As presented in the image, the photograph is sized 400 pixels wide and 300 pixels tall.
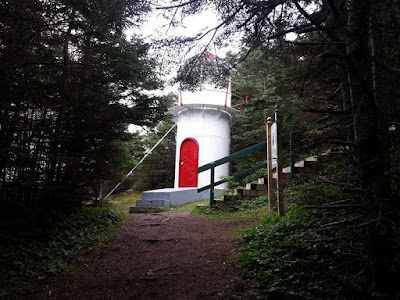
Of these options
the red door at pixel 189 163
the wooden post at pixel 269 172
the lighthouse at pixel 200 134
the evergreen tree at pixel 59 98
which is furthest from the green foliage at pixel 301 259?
the red door at pixel 189 163

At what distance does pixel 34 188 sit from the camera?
5000 millimetres

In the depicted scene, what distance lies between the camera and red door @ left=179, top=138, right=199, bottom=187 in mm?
13461

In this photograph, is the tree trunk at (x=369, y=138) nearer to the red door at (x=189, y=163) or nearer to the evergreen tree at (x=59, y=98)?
the evergreen tree at (x=59, y=98)

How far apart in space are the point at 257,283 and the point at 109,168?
4836 mm

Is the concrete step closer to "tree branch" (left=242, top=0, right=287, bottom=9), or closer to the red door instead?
the red door

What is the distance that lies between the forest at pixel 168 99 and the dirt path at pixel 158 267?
1509mm

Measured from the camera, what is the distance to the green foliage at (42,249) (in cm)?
369

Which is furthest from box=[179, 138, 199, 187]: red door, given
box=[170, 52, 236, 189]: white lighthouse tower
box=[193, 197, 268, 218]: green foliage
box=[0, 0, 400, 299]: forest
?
box=[0, 0, 400, 299]: forest

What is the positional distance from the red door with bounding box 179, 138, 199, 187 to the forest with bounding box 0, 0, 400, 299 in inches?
232

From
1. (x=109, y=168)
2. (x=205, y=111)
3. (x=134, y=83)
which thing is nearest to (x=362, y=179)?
(x=109, y=168)

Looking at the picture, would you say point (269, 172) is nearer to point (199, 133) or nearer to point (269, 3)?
point (269, 3)

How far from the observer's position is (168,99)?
26.5ft

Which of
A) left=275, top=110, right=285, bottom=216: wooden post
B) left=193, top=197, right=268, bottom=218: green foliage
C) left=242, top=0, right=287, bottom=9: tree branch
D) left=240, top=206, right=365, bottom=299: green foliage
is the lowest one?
left=240, top=206, right=365, bottom=299: green foliage

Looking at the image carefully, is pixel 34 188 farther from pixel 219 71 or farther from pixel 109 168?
pixel 219 71
